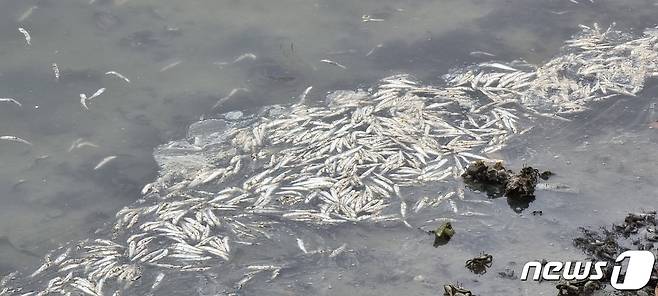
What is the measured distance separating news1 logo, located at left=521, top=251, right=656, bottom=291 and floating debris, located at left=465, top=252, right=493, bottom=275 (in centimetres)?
33

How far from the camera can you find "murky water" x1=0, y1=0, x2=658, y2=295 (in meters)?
7.91

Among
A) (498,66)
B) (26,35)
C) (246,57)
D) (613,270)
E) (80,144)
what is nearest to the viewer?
(613,270)

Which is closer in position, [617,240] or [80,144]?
[617,240]

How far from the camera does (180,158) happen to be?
9469 millimetres

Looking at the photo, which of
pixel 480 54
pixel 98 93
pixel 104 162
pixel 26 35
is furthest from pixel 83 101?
pixel 480 54

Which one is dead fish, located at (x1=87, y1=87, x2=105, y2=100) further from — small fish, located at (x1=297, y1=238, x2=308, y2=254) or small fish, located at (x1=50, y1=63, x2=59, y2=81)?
small fish, located at (x1=297, y1=238, x2=308, y2=254)

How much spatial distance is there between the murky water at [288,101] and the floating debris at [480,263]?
0.07 meters

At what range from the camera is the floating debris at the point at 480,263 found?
7.59 metres

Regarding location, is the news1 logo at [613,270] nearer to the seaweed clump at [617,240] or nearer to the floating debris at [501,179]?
the seaweed clump at [617,240]

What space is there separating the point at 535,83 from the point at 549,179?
2.22m

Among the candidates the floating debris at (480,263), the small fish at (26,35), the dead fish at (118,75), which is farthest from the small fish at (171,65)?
the floating debris at (480,263)

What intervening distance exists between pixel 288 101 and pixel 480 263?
146 inches

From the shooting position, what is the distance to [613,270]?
7.31m

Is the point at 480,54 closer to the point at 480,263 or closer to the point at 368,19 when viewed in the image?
the point at 368,19
